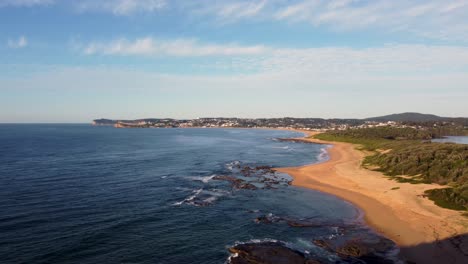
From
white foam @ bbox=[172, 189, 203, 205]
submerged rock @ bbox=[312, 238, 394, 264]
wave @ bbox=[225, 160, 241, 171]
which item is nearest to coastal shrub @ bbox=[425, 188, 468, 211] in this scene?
submerged rock @ bbox=[312, 238, 394, 264]

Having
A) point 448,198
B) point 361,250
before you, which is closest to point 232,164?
point 448,198

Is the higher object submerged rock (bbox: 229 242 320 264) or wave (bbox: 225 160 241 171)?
wave (bbox: 225 160 241 171)

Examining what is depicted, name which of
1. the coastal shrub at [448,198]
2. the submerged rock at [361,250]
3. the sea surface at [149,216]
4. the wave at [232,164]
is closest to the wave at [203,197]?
the sea surface at [149,216]

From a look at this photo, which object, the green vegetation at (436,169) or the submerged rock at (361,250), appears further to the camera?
the green vegetation at (436,169)

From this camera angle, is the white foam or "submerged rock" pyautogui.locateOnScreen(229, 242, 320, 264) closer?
"submerged rock" pyautogui.locateOnScreen(229, 242, 320, 264)

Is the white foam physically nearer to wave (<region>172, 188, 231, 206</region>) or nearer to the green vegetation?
wave (<region>172, 188, 231, 206</region>)

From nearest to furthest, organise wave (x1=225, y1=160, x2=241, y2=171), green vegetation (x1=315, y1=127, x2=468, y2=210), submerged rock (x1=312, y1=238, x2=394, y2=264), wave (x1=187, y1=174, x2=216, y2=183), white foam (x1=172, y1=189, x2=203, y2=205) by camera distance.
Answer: submerged rock (x1=312, y1=238, x2=394, y2=264) → green vegetation (x1=315, y1=127, x2=468, y2=210) → white foam (x1=172, y1=189, x2=203, y2=205) → wave (x1=187, y1=174, x2=216, y2=183) → wave (x1=225, y1=160, x2=241, y2=171)

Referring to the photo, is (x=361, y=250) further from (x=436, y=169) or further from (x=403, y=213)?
(x=436, y=169)

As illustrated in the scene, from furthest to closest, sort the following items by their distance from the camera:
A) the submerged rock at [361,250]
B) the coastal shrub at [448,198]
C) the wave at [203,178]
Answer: the wave at [203,178]
the coastal shrub at [448,198]
the submerged rock at [361,250]

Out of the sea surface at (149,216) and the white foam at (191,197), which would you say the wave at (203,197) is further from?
the sea surface at (149,216)

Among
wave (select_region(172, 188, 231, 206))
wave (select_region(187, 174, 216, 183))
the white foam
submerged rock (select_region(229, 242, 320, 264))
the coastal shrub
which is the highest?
the coastal shrub
